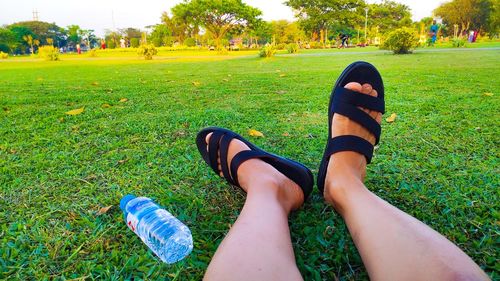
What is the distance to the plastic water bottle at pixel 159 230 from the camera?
936mm

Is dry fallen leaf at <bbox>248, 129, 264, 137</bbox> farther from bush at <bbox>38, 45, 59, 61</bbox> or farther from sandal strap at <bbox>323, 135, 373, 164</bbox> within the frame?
bush at <bbox>38, 45, 59, 61</bbox>

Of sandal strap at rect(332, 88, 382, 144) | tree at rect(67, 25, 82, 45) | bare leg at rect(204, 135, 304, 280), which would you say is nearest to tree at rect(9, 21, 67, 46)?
tree at rect(67, 25, 82, 45)

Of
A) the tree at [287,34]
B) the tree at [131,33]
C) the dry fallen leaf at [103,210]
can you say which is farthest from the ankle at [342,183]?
the tree at [131,33]

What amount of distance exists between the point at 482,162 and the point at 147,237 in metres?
1.38

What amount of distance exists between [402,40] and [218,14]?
21.8 metres

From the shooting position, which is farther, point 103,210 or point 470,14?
point 470,14

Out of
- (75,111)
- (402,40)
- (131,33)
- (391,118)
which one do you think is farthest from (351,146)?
(131,33)

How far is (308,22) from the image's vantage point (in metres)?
37.6

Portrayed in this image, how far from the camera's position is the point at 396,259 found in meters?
0.70

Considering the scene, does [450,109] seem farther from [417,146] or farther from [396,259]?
[396,259]

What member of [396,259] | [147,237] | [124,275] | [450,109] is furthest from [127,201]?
[450,109]

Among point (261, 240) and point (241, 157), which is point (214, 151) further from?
point (261, 240)

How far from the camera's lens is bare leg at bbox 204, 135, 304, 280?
2.20ft

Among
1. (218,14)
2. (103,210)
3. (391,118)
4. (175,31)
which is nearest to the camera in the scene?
(103,210)
